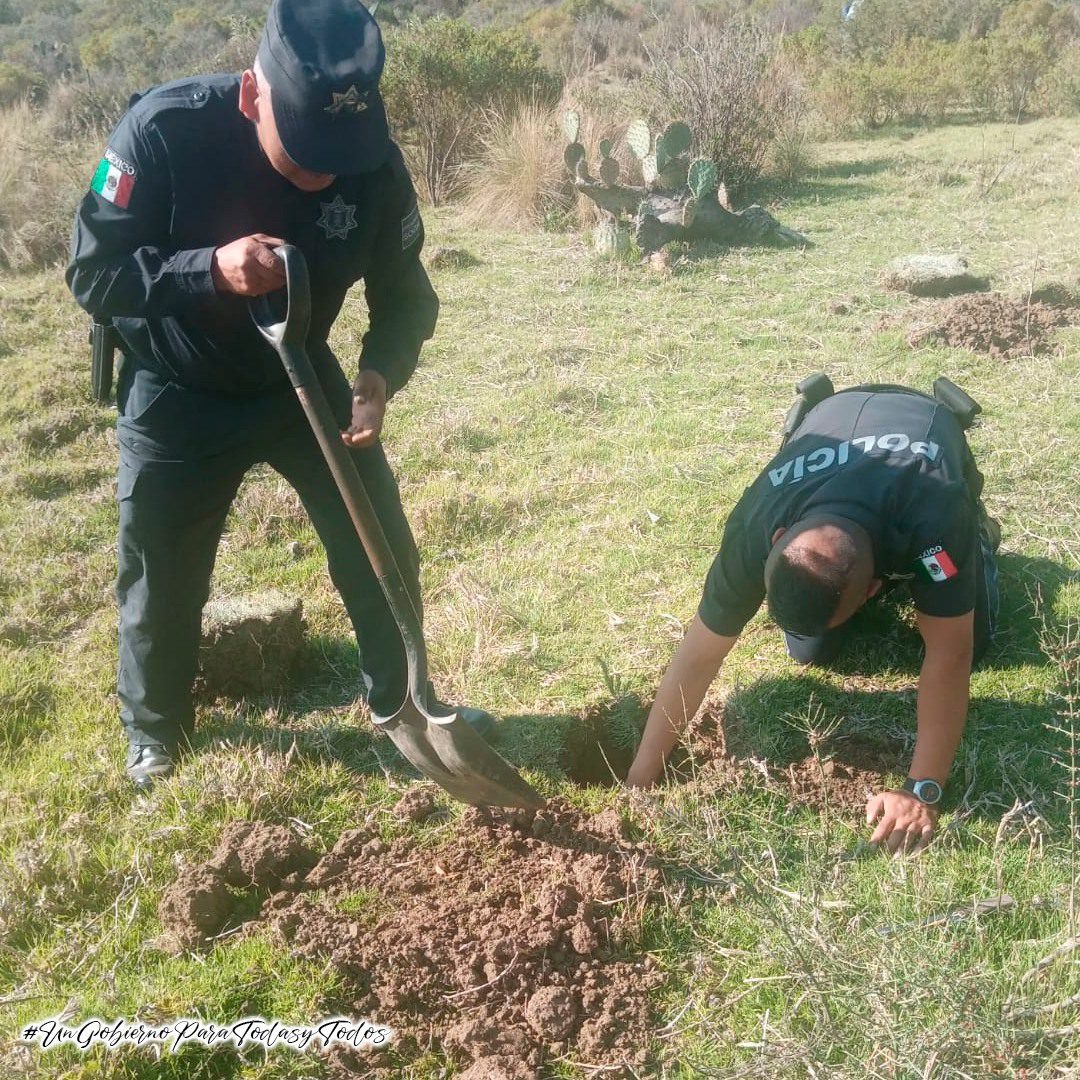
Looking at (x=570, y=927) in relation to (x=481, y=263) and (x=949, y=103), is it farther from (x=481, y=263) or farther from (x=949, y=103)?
(x=949, y=103)

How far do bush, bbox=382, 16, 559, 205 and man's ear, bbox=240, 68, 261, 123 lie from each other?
30.2 feet

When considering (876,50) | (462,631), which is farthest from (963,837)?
(876,50)

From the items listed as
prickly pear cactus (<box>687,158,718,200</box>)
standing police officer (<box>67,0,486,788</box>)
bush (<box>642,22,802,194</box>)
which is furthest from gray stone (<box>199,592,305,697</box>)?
bush (<box>642,22,802,194</box>)

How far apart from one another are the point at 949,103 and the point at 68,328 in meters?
13.0

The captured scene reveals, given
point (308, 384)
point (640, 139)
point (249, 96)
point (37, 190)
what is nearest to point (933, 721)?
point (308, 384)

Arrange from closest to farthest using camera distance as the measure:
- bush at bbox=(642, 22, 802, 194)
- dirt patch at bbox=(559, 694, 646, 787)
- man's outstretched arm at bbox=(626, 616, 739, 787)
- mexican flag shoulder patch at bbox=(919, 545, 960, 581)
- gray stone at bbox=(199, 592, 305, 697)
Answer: mexican flag shoulder patch at bbox=(919, 545, 960, 581)
man's outstretched arm at bbox=(626, 616, 739, 787)
dirt patch at bbox=(559, 694, 646, 787)
gray stone at bbox=(199, 592, 305, 697)
bush at bbox=(642, 22, 802, 194)

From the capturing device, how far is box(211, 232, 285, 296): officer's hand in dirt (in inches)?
86.4

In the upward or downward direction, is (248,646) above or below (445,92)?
below

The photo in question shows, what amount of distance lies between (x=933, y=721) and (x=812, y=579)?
1.98ft

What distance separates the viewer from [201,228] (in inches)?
94.9

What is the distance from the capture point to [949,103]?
14.8 m

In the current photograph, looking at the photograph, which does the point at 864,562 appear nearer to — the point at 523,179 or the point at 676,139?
the point at 676,139

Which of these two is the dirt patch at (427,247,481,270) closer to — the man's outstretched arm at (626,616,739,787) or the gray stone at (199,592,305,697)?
the gray stone at (199,592,305,697)

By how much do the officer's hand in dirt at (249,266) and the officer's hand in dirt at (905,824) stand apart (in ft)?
6.68
